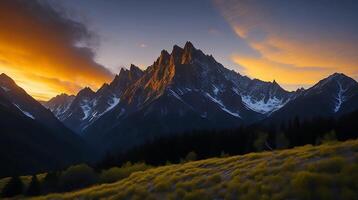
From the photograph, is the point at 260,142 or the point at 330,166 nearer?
the point at 330,166

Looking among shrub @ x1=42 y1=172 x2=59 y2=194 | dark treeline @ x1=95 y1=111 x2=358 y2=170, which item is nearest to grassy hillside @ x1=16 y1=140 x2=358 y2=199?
shrub @ x1=42 y1=172 x2=59 y2=194

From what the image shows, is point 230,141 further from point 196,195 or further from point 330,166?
point 330,166

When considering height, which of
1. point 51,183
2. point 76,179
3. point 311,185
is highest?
point 311,185

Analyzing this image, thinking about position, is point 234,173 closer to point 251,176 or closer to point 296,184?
point 251,176

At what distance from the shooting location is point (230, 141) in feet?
429

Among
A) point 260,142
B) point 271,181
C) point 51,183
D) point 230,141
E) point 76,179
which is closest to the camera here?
point 271,181

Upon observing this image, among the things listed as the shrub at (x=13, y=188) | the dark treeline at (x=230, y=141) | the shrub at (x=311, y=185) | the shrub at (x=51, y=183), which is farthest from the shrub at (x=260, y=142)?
the shrub at (x=311, y=185)

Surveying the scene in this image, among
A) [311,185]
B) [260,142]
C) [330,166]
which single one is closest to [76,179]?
[260,142]

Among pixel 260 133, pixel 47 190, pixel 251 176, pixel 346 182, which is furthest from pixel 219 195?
pixel 260 133

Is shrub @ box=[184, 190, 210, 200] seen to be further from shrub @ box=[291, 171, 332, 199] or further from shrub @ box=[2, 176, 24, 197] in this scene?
shrub @ box=[2, 176, 24, 197]

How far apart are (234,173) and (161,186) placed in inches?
241

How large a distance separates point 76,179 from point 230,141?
2509 inches

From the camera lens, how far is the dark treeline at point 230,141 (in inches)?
4742

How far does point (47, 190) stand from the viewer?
3137 inches
